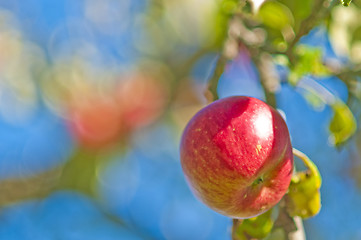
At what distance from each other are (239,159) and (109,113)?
191 cm

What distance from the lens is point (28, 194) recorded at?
2.41m

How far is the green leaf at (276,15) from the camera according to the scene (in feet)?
4.66

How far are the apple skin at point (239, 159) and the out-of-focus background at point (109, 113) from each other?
143 centimetres

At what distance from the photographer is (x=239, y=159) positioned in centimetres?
101

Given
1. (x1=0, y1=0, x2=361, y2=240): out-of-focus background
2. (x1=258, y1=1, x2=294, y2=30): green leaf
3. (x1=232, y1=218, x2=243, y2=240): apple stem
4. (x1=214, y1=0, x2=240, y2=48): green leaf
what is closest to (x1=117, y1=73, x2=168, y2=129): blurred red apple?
(x1=0, y1=0, x2=361, y2=240): out-of-focus background

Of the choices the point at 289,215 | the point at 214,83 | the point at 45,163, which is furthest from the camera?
the point at 45,163

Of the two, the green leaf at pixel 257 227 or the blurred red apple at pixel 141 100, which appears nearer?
the green leaf at pixel 257 227

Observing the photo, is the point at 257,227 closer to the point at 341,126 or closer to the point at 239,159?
the point at 239,159

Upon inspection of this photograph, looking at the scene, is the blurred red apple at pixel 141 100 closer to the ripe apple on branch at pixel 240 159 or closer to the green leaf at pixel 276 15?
the green leaf at pixel 276 15

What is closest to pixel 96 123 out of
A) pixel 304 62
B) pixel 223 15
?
pixel 223 15

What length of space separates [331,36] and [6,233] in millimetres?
2368

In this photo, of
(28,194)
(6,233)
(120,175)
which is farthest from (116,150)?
(6,233)

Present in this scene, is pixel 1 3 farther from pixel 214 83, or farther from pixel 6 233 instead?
pixel 214 83

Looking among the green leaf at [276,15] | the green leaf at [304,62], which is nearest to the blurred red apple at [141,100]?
the green leaf at [276,15]
